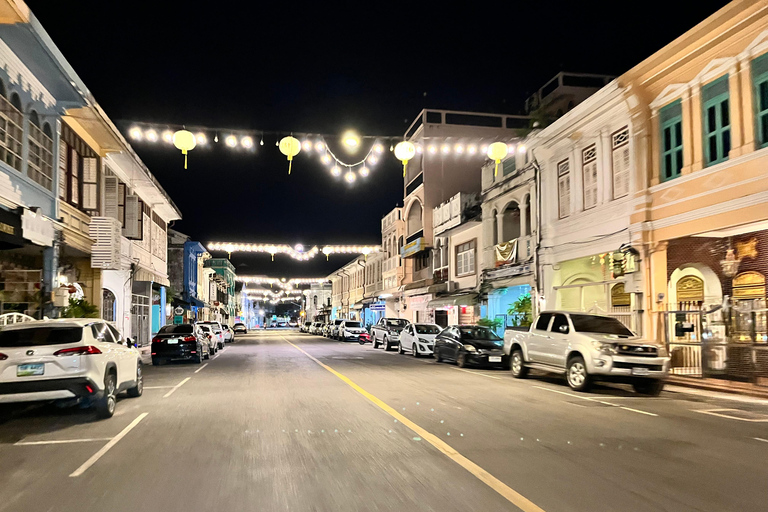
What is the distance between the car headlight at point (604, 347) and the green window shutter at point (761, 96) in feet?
22.4

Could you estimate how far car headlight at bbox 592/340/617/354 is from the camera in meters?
13.3

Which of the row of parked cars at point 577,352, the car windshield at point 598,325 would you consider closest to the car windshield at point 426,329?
the row of parked cars at point 577,352

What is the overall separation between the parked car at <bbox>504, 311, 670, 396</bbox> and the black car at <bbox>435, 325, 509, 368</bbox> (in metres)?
2.89

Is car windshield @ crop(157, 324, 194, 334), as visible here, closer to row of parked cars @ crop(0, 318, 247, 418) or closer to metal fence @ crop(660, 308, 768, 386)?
row of parked cars @ crop(0, 318, 247, 418)

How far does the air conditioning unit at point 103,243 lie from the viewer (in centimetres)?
2142

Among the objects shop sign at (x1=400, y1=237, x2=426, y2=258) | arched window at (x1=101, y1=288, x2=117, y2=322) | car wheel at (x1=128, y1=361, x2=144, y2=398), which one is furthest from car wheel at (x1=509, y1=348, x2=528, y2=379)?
shop sign at (x1=400, y1=237, x2=426, y2=258)

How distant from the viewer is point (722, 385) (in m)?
14.4

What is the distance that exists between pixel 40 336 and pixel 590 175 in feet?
62.4

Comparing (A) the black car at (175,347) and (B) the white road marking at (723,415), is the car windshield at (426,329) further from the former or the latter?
(B) the white road marking at (723,415)

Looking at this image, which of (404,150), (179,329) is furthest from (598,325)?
(179,329)

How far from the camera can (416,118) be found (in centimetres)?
4591

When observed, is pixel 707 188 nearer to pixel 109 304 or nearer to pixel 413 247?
pixel 109 304

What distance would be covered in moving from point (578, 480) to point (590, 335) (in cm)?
846

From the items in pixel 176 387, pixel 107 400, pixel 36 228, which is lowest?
pixel 176 387
